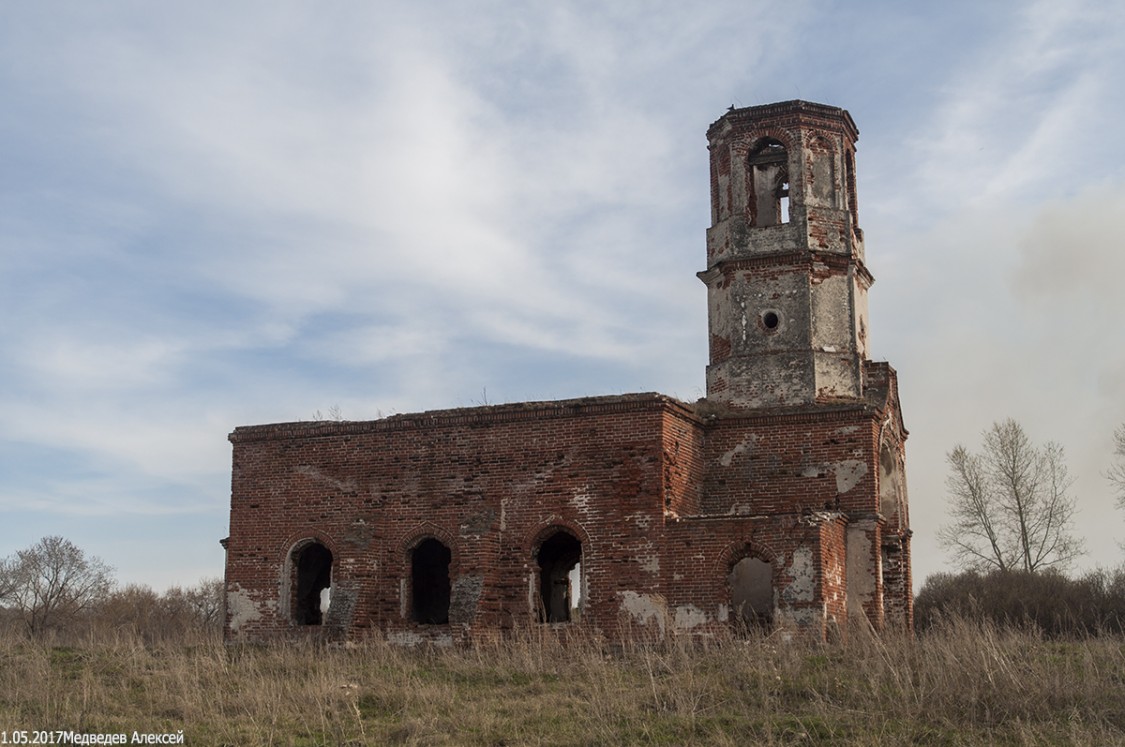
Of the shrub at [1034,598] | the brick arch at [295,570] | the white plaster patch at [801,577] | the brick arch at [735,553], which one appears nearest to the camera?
the white plaster patch at [801,577]

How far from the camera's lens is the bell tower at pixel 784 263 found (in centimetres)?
1847

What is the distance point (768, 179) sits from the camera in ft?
64.4

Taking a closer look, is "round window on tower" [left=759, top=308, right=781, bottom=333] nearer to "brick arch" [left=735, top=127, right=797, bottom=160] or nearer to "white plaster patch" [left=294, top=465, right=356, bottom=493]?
"brick arch" [left=735, top=127, right=797, bottom=160]

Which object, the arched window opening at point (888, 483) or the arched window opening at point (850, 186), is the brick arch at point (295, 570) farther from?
the arched window opening at point (850, 186)

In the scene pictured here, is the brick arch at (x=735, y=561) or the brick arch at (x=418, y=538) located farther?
the brick arch at (x=418, y=538)

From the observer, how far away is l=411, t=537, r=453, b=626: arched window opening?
64.2 ft

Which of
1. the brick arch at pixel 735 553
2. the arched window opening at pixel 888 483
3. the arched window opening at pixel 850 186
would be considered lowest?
the brick arch at pixel 735 553

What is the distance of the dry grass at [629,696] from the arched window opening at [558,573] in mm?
3497

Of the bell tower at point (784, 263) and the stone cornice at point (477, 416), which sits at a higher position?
the bell tower at point (784, 263)

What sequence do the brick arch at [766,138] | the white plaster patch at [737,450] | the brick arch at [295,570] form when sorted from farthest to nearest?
the brick arch at [766,138], the brick arch at [295,570], the white plaster patch at [737,450]

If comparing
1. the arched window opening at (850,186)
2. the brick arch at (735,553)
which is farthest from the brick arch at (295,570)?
the arched window opening at (850,186)

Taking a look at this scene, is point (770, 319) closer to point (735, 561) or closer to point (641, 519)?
point (641, 519)

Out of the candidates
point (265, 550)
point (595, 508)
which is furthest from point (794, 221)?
point (265, 550)

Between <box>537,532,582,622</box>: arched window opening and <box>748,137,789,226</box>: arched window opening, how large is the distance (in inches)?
239
